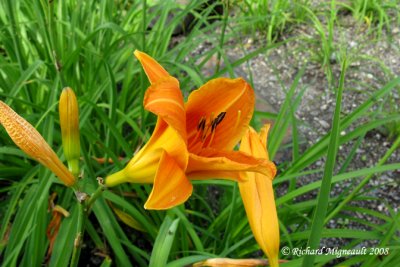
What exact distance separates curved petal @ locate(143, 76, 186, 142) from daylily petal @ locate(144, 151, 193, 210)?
0.05m

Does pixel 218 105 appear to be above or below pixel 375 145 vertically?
above

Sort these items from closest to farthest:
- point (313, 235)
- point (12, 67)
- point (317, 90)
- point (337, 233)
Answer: point (313, 235), point (337, 233), point (12, 67), point (317, 90)

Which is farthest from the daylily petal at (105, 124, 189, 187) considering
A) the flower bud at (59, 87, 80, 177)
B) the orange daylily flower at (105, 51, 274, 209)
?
the flower bud at (59, 87, 80, 177)

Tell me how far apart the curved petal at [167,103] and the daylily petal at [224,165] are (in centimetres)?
5

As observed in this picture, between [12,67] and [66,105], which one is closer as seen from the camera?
[66,105]

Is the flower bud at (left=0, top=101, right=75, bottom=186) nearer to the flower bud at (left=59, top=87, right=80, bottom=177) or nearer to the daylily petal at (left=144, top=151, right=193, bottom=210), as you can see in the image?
the flower bud at (left=59, top=87, right=80, bottom=177)

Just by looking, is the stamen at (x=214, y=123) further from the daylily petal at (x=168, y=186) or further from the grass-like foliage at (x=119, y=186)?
the grass-like foliage at (x=119, y=186)

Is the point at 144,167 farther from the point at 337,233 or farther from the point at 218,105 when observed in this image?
the point at 337,233

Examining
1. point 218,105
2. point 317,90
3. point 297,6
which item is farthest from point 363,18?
point 218,105

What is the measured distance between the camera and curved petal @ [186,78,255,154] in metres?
0.88

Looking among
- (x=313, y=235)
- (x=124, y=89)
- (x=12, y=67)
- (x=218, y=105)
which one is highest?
(x=218, y=105)

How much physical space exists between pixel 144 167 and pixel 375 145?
2.08 meters

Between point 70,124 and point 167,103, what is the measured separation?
23 cm

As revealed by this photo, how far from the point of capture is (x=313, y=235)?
731 millimetres
